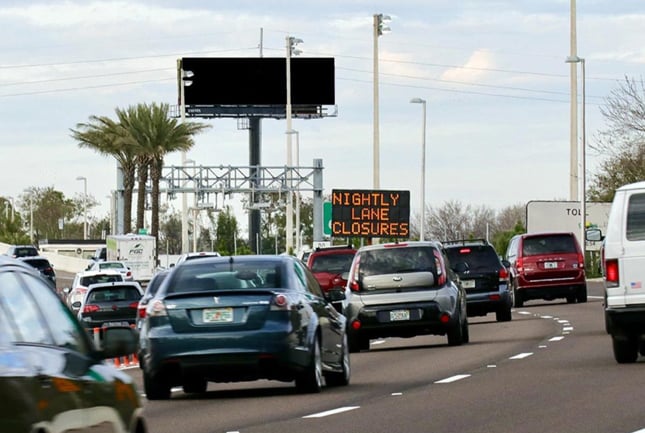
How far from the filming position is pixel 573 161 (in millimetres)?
71375

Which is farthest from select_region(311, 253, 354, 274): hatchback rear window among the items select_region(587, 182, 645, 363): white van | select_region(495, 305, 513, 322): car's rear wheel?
select_region(587, 182, 645, 363): white van

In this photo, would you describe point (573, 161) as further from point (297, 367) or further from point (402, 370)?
point (297, 367)

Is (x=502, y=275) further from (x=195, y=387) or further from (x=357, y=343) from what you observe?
(x=195, y=387)

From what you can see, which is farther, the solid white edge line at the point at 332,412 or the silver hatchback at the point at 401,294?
the silver hatchback at the point at 401,294

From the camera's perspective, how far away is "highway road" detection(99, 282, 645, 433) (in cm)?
1378

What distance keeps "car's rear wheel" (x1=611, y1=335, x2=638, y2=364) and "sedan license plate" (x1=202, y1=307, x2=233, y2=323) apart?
17.2ft

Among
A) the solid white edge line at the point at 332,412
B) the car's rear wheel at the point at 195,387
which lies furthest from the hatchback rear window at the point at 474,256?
the solid white edge line at the point at 332,412

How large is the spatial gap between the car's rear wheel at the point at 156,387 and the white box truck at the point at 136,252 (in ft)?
220

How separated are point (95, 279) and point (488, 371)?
2687 cm

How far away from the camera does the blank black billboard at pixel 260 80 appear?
373 ft

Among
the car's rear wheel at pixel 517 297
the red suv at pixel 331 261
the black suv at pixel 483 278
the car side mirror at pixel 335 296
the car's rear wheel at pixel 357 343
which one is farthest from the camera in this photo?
the car's rear wheel at pixel 517 297

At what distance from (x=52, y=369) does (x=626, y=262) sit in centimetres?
1303

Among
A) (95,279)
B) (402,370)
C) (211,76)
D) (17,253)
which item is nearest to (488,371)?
(402,370)

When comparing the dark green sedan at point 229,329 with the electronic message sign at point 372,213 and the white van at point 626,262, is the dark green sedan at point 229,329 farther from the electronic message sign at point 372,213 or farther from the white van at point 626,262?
the electronic message sign at point 372,213
